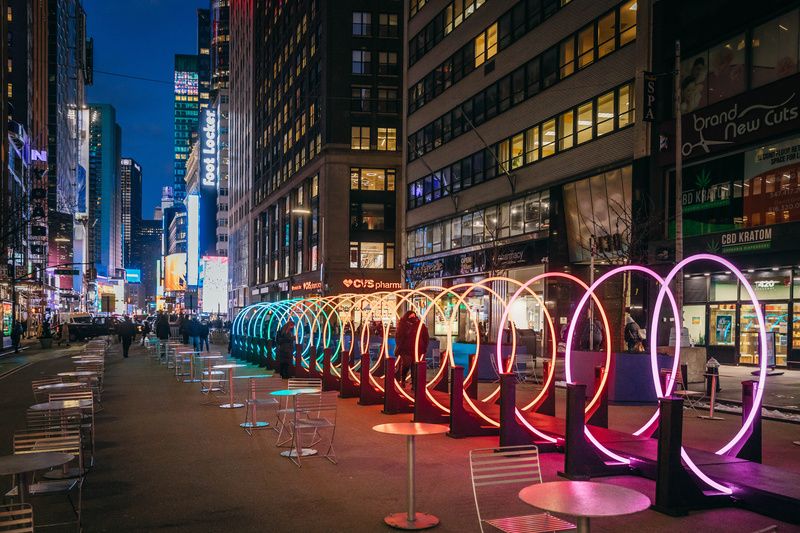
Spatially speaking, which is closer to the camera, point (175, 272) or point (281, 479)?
point (281, 479)

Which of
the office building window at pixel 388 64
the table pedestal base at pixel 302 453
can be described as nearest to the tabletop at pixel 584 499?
the table pedestal base at pixel 302 453

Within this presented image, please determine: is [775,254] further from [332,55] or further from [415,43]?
[332,55]

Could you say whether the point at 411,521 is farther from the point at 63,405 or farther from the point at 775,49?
the point at 775,49

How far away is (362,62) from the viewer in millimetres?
59531

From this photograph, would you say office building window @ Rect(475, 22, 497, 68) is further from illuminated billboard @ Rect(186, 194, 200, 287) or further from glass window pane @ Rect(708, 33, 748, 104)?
illuminated billboard @ Rect(186, 194, 200, 287)

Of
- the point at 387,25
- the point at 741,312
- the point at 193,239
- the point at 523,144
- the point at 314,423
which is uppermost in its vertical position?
the point at 387,25

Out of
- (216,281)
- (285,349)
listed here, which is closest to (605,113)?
(285,349)

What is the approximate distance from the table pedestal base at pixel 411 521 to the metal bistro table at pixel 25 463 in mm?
3240

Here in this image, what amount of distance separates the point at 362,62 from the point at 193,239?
99452mm

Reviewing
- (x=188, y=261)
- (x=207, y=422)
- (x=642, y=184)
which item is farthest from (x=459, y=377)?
(x=188, y=261)

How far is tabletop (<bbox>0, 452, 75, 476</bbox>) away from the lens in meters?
6.03

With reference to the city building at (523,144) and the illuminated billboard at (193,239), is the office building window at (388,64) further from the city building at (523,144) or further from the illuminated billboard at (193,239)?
the illuminated billboard at (193,239)

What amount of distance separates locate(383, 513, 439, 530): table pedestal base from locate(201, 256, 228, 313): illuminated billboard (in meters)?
111

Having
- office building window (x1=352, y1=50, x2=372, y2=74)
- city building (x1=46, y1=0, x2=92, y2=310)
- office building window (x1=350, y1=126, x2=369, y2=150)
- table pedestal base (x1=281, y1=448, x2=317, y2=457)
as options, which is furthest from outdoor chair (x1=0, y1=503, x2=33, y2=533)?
city building (x1=46, y1=0, x2=92, y2=310)
